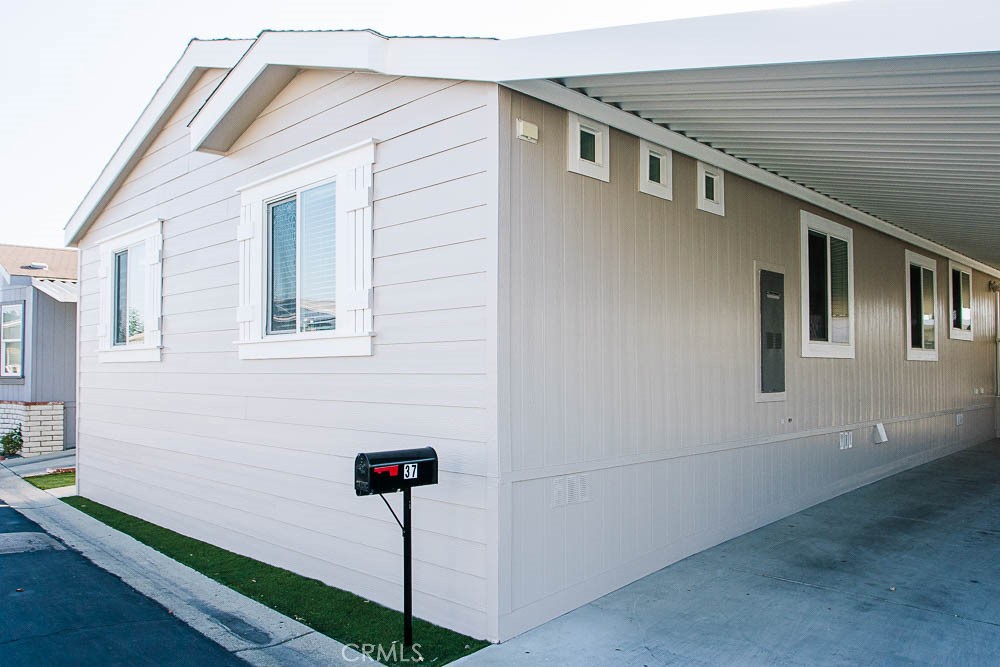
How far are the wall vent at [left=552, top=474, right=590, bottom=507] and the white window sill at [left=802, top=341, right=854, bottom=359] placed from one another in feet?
11.2

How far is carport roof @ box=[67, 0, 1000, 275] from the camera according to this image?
10.3 ft

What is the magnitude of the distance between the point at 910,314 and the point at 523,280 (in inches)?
294

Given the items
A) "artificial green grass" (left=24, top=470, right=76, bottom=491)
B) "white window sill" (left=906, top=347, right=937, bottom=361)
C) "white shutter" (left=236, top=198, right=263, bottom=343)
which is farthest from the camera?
"artificial green grass" (left=24, top=470, right=76, bottom=491)

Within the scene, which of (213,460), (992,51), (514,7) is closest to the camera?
(992,51)

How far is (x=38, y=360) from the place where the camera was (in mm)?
13383

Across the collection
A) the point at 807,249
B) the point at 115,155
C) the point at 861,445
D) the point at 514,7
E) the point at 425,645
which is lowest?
the point at 425,645

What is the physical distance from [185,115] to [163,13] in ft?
14.8

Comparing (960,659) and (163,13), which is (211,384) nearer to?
(960,659)

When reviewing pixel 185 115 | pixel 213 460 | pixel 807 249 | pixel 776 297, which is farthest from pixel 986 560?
pixel 185 115

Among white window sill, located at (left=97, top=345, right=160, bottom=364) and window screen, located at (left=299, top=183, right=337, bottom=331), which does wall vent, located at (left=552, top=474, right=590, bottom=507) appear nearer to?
window screen, located at (left=299, top=183, right=337, bottom=331)

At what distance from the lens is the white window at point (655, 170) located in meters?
5.00

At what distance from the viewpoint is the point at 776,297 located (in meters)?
6.51

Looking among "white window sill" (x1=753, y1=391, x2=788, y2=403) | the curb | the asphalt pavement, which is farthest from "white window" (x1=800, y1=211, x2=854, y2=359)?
the asphalt pavement

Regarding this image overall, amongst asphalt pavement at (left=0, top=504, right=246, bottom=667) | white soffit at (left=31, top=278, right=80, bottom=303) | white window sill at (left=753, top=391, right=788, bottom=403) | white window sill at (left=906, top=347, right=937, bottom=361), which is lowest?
asphalt pavement at (left=0, top=504, right=246, bottom=667)
